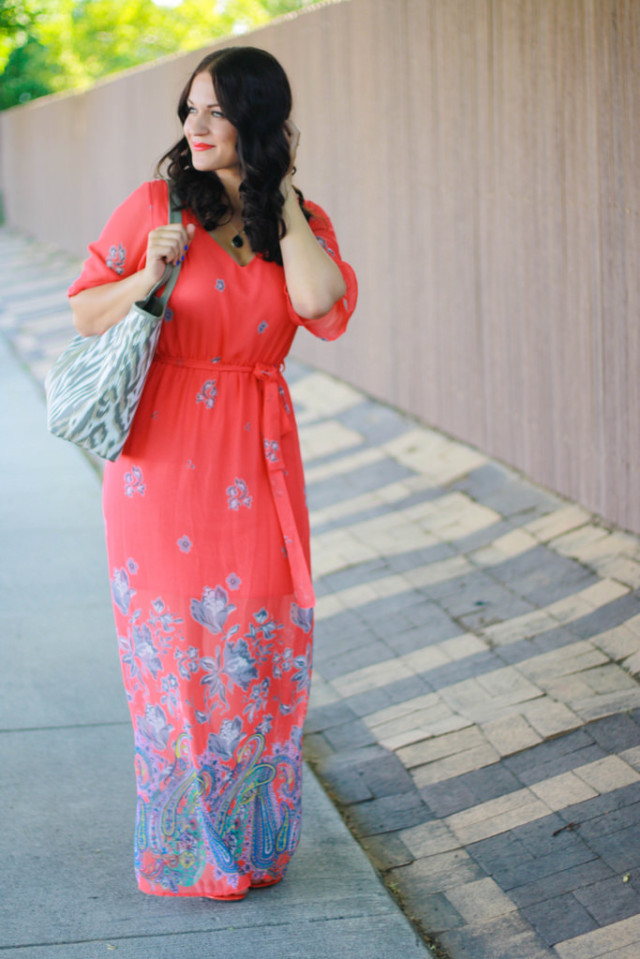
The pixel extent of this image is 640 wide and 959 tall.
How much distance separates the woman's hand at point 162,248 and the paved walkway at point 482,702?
1.58m

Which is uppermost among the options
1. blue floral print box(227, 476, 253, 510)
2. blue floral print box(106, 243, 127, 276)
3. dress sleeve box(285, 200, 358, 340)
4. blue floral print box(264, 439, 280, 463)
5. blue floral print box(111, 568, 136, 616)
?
→ blue floral print box(106, 243, 127, 276)

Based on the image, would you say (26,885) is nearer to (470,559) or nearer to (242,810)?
(242,810)

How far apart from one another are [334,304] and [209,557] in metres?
0.65

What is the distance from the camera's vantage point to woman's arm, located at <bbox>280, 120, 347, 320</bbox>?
257 centimetres

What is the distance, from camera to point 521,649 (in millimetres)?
4082

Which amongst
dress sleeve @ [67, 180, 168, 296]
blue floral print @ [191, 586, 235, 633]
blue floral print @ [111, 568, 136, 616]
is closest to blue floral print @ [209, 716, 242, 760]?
blue floral print @ [191, 586, 235, 633]

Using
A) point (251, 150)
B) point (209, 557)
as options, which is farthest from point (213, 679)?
point (251, 150)

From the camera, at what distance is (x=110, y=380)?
8.11 feet

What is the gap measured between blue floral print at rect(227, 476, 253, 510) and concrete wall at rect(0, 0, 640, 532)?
93.5 inches

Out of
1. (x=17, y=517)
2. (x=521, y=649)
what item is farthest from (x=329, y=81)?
(x=521, y=649)

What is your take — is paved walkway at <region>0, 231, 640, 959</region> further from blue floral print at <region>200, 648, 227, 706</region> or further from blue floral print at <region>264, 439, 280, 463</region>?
blue floral print at <region>264, 439, 280, 463</region>

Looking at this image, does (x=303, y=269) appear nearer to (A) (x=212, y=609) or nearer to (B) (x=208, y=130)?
(B) (x=208, y=130)

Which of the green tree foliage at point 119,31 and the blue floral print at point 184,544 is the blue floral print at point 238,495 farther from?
the green tree foliage at point 119,31

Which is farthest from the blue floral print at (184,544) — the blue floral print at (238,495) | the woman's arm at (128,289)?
the woman's arm at (128,289)
